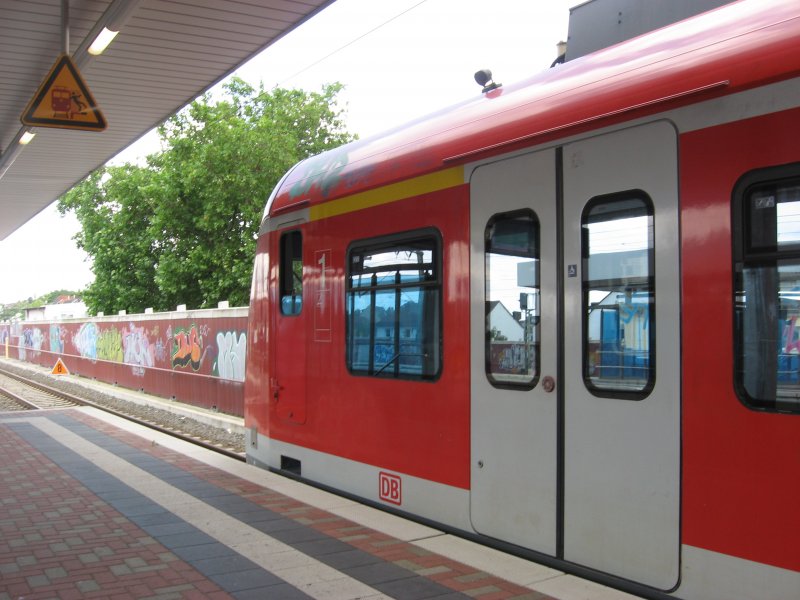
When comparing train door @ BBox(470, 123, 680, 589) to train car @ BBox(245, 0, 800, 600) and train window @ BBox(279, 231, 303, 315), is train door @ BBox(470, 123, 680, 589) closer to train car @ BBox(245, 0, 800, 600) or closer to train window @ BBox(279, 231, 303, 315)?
train car @ BBox(245, 0, 800, 600)

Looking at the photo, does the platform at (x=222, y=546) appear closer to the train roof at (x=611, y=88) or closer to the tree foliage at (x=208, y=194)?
the train roof at (x=611, y=88)

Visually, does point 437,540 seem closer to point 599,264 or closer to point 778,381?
point 599,264

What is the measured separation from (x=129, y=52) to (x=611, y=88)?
22.2 ft

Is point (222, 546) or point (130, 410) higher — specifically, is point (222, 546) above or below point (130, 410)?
above

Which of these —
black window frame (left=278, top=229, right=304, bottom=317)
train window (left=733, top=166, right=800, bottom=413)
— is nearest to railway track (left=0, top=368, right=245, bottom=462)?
black window frame (left=278, top=229, right=304, bottom=317)

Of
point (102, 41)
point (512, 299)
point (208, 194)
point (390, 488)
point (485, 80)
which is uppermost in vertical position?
point (208, 194)

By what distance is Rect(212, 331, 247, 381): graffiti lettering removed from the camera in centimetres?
1422

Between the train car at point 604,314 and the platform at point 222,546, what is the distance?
269 millimetres

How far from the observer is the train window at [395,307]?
5.41 m

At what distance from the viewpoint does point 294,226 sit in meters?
7.34

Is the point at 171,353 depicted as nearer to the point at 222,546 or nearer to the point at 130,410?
the point at 130,410

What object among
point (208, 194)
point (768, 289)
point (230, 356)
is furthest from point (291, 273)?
point (208, 194)

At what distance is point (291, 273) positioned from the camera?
7.49m

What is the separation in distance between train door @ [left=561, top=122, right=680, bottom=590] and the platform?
37cm
